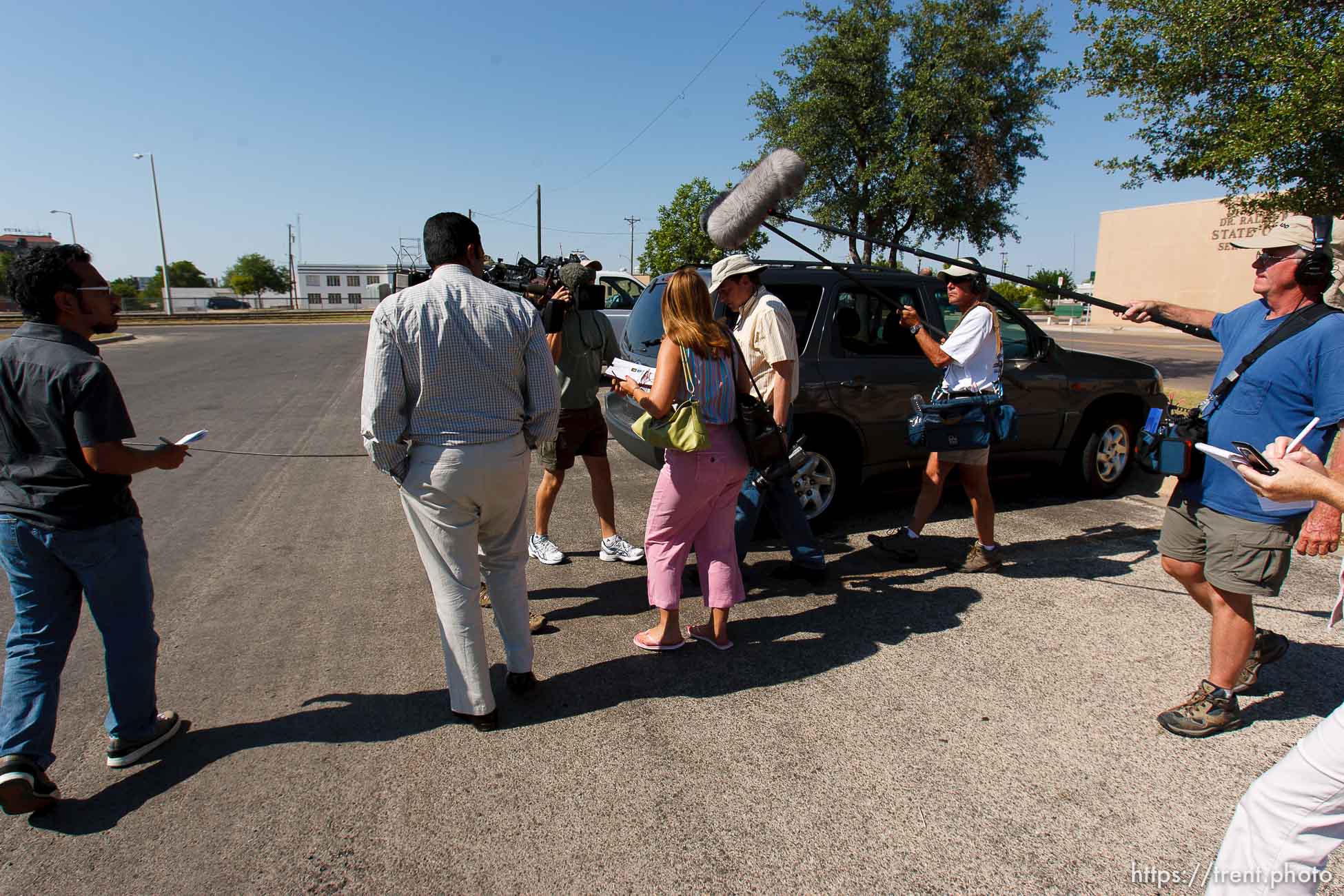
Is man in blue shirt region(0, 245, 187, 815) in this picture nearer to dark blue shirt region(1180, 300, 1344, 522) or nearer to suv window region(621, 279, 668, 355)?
suv window region(621, 279, 668, 355)

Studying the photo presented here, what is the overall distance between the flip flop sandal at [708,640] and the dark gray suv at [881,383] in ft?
5.10

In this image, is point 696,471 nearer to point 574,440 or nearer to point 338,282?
point 574,440

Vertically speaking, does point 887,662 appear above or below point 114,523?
below

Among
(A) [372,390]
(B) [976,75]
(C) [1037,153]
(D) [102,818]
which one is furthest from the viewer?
(C) [1037,153]

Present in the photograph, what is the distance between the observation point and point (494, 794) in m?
2.65

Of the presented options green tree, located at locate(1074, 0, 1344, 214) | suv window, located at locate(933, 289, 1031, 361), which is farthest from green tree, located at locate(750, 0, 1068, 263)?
suv window, located at locate(933, 289, 1031, 361)

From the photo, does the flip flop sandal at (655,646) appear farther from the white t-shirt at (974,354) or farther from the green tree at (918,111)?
the green tree at (918,111)

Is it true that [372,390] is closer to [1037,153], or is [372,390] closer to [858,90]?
[858,90]

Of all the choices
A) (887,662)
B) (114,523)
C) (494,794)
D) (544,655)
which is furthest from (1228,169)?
(114,523)

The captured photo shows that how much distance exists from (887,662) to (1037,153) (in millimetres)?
15877

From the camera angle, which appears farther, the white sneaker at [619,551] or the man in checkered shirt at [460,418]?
the white sneaker at [619,551]

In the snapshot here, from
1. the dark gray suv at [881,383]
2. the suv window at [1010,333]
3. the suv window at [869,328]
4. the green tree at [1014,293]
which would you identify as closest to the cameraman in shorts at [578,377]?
the dark gray suv at [881,383]

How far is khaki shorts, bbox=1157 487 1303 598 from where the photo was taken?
2.85 metres

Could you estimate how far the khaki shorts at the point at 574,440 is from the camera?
458 centimetres
